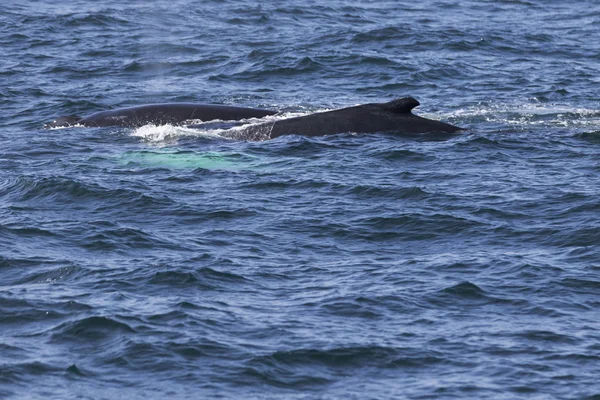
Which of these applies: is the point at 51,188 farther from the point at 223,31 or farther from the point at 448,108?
the point at 223,31

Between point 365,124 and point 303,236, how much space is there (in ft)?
21.0

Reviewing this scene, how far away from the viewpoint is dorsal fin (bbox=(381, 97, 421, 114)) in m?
24.1

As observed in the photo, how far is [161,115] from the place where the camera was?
1025 inches

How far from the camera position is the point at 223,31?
38938 mm

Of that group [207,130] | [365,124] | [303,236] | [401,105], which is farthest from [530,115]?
[303,236]

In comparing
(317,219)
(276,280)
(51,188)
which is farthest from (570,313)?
(51,188)

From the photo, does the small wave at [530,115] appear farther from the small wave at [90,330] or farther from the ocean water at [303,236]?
the small wave at [90,330]

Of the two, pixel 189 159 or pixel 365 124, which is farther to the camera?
pixel 365 124

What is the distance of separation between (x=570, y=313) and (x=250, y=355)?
4293mm

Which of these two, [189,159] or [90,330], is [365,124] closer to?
[189,159]

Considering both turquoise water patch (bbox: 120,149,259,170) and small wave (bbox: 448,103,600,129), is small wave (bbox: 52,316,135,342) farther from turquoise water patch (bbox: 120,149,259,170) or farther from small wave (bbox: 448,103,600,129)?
small wave (bbox: 448,103,600,129)

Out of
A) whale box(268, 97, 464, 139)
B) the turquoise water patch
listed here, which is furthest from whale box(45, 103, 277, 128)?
the turquoise water patch

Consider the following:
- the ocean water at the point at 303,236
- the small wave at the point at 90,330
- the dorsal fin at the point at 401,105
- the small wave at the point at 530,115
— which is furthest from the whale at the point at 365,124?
the small wave at the point at 90,330

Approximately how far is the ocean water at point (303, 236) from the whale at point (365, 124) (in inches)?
12.2
